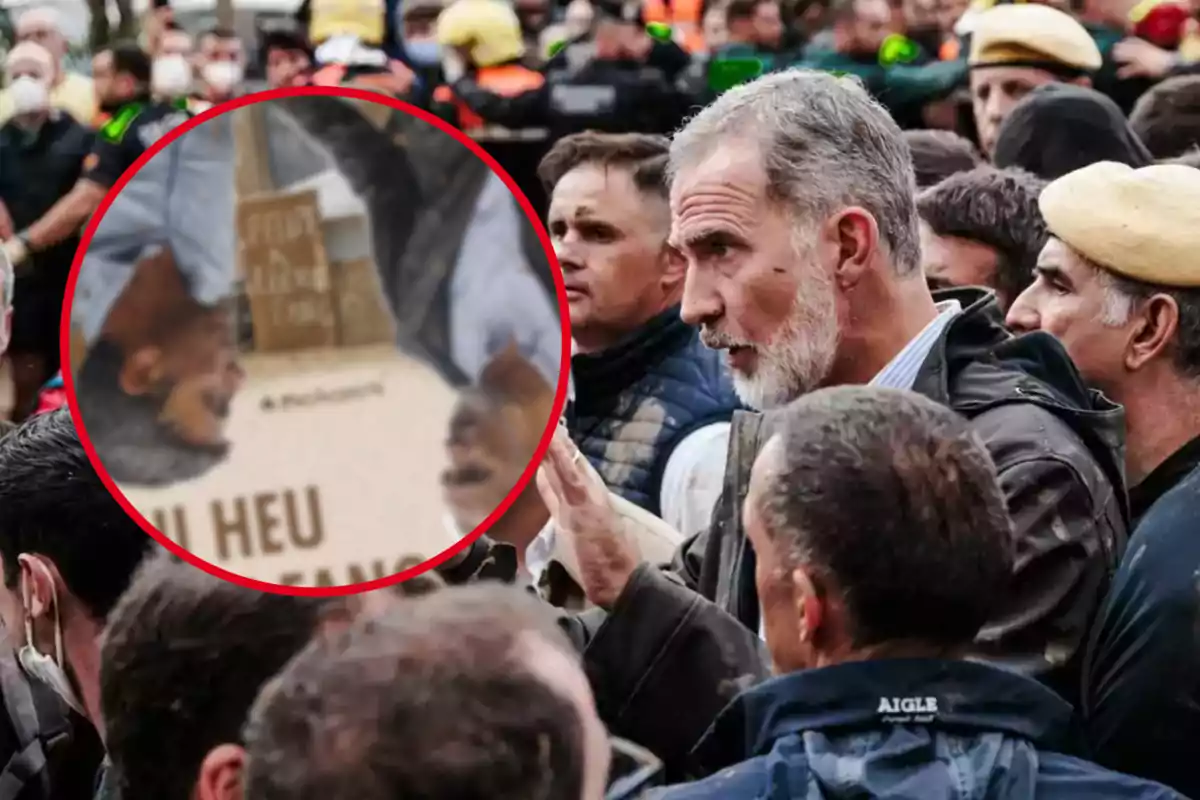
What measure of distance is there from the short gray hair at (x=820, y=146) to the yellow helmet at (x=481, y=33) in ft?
15.0

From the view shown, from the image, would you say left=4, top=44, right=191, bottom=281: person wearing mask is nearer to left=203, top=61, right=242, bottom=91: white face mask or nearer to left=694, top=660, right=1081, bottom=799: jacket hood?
left=203, top=61, right=242, bottom=91: white face mask

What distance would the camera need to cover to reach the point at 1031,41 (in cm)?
533

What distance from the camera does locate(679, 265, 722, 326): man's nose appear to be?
269cm

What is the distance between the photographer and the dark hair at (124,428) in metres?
1.83

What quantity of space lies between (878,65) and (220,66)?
8.03ft

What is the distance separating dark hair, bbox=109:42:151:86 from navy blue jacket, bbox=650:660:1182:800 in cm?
573

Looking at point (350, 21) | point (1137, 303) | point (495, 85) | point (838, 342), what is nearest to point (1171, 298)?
point (1137, 303)

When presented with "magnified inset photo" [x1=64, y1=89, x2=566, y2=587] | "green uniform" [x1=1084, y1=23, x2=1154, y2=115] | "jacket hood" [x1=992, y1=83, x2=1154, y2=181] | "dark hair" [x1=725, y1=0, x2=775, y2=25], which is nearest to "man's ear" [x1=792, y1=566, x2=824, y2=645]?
"magnified inset photo" [x1=64, y1=89, x2=566, y2=587]

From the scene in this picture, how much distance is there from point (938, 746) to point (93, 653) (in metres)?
1.06

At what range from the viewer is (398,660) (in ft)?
5.39

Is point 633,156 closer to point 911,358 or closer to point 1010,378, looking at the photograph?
point 911,358

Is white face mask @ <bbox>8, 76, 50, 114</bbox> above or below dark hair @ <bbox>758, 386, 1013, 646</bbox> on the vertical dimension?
below

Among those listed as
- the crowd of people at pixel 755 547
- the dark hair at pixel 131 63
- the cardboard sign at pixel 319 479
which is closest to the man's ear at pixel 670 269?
the crowd of people at pixel 755 547

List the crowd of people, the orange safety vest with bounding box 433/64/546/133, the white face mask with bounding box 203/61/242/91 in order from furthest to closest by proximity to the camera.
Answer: the white face mask with bounding box 203/61/242/91
the orange safety vest with bounding box 433/64/546/133
the crowd of people
